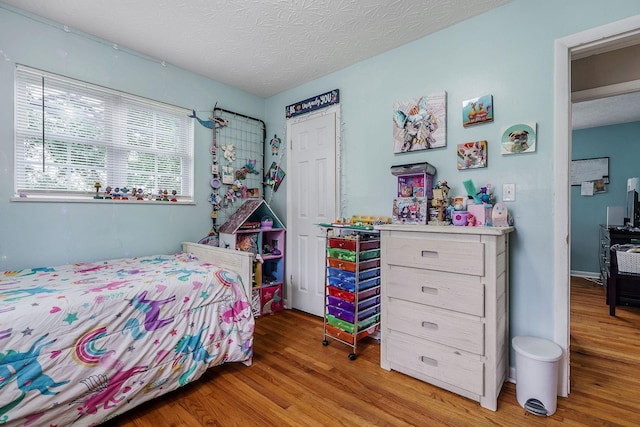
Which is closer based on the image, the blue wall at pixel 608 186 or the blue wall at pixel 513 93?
the blue wall at pixel 513 93

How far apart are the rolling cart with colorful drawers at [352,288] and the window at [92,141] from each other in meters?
1.58

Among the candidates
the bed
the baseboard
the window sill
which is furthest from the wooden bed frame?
the baseboard

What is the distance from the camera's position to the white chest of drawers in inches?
63.6

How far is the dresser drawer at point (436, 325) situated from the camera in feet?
5.40

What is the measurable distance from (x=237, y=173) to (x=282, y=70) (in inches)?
44.8

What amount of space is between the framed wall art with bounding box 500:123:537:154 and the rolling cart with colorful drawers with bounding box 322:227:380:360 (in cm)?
105

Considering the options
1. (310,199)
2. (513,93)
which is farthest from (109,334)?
(513,93)

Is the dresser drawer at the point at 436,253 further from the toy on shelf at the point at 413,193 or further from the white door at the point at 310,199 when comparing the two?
the white door at the point at 310,199

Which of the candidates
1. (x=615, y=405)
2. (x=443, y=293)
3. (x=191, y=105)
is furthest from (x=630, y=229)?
(x=191, y=105)

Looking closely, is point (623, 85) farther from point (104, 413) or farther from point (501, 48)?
point (104, 413)

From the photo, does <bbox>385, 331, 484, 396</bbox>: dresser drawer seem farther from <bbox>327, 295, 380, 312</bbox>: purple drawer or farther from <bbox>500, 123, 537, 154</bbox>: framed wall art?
<bbox>500, 123, 537, 154</bbox>: framed wall art

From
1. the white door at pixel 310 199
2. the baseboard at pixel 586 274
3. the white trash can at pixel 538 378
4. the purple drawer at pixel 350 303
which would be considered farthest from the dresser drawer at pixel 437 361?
the baseboard at pixel 586 274

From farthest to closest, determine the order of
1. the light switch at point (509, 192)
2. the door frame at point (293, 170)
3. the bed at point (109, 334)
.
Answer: the door frame at point (293, 170) → the light switch at point (509, 192) → the bed at point (109, 334)

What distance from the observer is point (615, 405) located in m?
1.62
